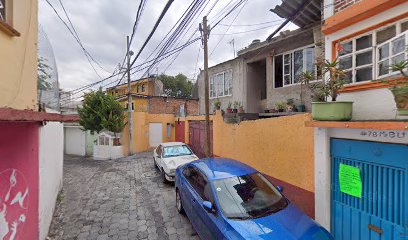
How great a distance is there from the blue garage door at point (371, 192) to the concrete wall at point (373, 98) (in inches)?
19.7

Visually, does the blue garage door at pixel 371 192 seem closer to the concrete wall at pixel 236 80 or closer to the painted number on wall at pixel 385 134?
the painted number on wall at pixel 385 134

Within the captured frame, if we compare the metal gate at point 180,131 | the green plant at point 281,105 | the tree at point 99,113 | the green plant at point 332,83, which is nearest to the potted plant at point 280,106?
the green plant at point 281,105

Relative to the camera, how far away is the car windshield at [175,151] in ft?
30.2

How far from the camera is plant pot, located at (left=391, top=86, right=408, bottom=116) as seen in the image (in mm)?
2807

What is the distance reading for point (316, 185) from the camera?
456 centimetres

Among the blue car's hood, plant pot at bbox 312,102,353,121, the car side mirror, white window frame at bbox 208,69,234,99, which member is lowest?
Answer: the blue car's hood

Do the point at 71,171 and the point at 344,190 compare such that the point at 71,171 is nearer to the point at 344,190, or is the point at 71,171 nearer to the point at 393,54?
the point at 344,190

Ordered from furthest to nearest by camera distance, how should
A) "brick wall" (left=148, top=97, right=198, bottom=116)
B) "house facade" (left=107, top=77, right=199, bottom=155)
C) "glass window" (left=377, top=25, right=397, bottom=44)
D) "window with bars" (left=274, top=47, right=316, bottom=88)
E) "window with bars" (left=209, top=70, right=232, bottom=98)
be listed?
1. "brick wall" (left=148, top=97, right=198, bottom=116)
2. "house facade" (left=107, top=77, right=199, bottom=155)
3. "window with bars" (left=209, top=70, right=232, bottom=98)
4. "window with bars" (left=274, top=47, right=316, bottom=88)
5. "glass window" (left=377, top=25, right=397, bottom=44)

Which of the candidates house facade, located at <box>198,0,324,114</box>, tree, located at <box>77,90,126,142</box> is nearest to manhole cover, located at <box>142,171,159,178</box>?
tree, located at <box>77,90,126,142</box>

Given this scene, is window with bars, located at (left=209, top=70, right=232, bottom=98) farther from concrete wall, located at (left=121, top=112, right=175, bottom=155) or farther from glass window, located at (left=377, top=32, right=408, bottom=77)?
glass window, located at (left=377, top=32, right=408, bottom=77)

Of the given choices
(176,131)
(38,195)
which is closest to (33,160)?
(38,195)

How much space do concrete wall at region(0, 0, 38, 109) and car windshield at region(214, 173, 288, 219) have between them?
338 centimetres

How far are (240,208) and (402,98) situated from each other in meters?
2.75

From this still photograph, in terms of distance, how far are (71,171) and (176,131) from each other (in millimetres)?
8587
